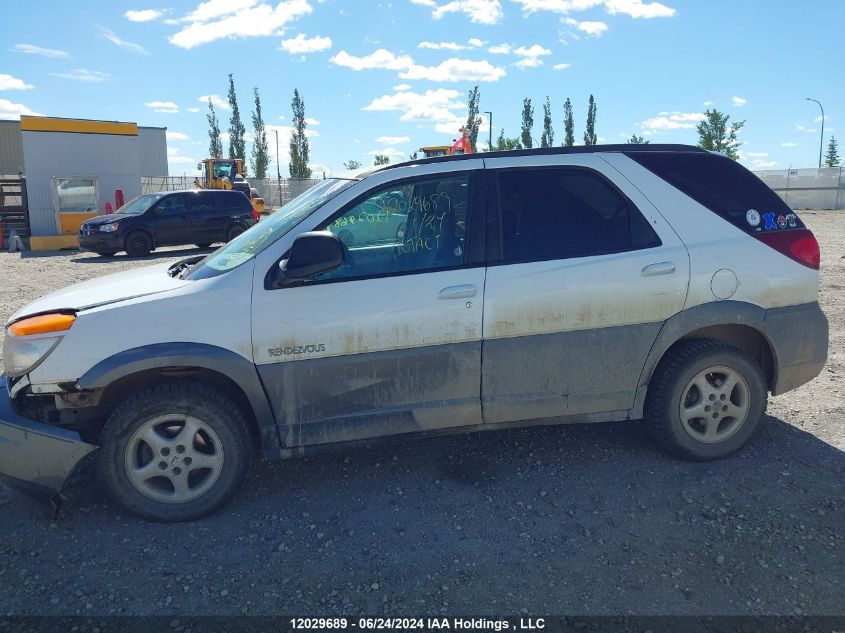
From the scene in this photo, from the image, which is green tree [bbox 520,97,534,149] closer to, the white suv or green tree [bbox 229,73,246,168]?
green tree [bbox 229,73,246,168]

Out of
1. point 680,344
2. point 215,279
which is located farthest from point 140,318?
point 680,344

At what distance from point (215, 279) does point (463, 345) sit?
1.37 m

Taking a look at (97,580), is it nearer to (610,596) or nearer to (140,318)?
(140,318)

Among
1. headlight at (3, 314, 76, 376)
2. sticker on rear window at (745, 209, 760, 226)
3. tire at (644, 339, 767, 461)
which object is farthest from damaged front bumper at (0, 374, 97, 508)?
sticker on rear window at (745, 209, 760, 226)

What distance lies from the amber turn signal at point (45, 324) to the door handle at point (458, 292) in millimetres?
1889

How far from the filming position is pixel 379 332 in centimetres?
359

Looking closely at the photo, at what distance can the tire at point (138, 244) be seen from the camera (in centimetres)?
1741

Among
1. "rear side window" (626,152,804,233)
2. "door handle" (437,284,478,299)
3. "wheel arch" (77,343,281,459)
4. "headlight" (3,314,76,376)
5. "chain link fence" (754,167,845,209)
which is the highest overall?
"chain link fence" (754,167,845,209)

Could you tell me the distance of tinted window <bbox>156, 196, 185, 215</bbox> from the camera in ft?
59.1

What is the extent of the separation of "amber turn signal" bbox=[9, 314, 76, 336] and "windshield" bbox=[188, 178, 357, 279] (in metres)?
0.67

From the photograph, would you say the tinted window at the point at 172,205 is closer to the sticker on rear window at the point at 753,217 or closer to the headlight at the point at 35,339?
the headlight at the point at 35,339

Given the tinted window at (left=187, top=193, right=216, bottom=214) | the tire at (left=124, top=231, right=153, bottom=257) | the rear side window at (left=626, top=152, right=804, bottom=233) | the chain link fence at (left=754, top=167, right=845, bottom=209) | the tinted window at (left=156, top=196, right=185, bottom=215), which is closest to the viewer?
the rear side window at (left=626, top=152, right=804, bottom=233)

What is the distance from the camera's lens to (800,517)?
3.47m

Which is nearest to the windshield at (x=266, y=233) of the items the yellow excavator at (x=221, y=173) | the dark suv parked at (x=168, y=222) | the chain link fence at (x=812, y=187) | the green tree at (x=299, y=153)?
the dark suv parked at (x=168, y=222)
